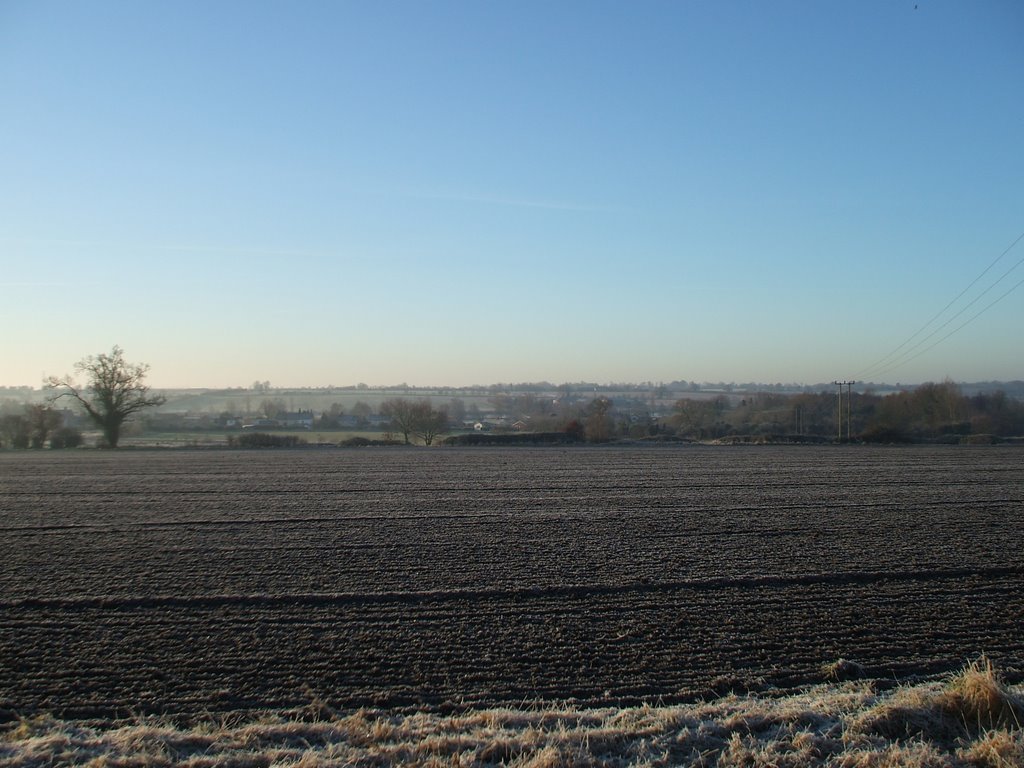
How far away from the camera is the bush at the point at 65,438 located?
55344mm

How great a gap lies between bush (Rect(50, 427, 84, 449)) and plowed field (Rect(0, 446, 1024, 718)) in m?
38.1

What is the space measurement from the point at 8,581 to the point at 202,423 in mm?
Result: 66972

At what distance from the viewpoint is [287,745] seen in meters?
5.71

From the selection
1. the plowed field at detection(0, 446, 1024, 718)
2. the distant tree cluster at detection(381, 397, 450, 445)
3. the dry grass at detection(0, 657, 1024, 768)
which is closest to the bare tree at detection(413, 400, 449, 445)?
the distant tree cluster at detection(381, 397, 450, 445)

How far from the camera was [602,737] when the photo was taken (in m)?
5.75

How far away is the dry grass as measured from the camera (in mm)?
5359

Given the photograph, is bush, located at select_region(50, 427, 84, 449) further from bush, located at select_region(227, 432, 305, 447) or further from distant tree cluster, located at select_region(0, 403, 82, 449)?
bush, located at select_region(227, 432, 305, 447)

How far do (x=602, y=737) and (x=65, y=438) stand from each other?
6001 cm

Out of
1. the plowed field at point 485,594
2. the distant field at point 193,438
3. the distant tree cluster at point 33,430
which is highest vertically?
the distant tree cluster at point 33,430

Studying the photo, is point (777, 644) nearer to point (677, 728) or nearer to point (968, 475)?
point (677, 728)

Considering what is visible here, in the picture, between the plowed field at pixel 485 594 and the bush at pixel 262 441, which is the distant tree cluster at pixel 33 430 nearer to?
the bush at pixel 262 441

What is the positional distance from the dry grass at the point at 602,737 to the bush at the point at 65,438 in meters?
56.9

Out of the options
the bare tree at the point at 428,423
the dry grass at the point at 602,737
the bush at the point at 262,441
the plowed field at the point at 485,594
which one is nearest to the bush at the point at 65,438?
the bush at the point at 262,441

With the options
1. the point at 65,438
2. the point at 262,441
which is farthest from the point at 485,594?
the point at 65,438
